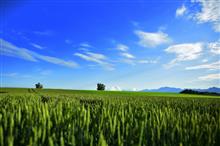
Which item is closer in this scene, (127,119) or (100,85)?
(127,119)

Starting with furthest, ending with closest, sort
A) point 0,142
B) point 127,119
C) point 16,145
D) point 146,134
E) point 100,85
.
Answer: point 100,85 → point 127,119 → point 146,134 → point 16,145 → point 0,142

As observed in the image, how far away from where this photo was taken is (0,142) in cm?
267

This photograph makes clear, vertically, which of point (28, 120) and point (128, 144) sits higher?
point (28, 120)

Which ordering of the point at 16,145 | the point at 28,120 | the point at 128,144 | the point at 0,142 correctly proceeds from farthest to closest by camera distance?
the point at 28,120 → the point at 128,144 → the point at 16,145 → the point at 0,142

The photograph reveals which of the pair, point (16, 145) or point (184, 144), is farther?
point (184, 144)

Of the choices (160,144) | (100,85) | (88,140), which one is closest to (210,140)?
(160,144)

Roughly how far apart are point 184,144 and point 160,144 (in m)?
0.28

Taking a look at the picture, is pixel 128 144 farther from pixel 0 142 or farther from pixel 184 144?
pixel 0 142

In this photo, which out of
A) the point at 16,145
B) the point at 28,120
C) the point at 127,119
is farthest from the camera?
the point at 127,119

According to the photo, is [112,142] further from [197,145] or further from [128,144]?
[197,145]

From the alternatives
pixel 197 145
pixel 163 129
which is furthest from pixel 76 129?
pixel 197 145

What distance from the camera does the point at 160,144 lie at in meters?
3.38

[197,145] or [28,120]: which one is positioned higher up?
[28,120]

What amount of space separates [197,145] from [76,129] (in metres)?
1.45
